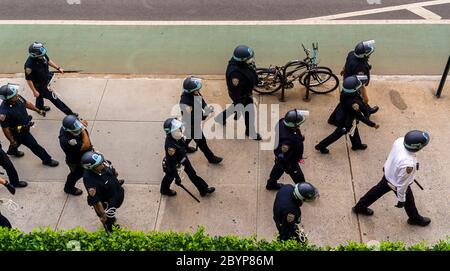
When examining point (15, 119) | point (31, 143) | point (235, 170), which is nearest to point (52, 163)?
point (31, 143)

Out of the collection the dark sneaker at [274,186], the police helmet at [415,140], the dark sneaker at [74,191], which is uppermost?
the police helmet at [415,140]

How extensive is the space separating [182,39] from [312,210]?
554cm

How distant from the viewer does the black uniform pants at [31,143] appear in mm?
8633

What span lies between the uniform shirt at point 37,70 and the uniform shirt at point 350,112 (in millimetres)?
5042

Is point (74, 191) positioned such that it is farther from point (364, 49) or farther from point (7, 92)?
point (364, 49)

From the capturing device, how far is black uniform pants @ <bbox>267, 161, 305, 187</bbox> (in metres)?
8.10

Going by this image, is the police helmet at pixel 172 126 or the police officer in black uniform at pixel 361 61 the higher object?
the police officer in black uniform at pixel 361 61

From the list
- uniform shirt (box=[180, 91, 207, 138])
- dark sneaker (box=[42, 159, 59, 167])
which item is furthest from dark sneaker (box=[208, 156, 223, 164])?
dark sneaker (box=[42, 159, 59, 167])

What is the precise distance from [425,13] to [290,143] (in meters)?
6.65

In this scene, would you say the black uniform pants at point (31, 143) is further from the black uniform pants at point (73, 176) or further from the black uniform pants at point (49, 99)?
the black uniform pants at point (49, 99)

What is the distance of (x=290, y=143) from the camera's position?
7645 mm

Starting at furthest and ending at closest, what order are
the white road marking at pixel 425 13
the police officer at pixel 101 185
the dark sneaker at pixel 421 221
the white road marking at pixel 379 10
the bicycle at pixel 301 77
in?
the white road marking at pixel 379 10
the white road marking at pixel 425 13
the bicycle at pixel 301 77
the dark sneaker at pixel 421 221
the police officer at pixel 101 185

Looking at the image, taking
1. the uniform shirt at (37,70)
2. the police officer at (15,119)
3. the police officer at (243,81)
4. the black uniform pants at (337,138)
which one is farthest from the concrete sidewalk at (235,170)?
the uniform shirt at (37,70)

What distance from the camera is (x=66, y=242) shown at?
658 cm
